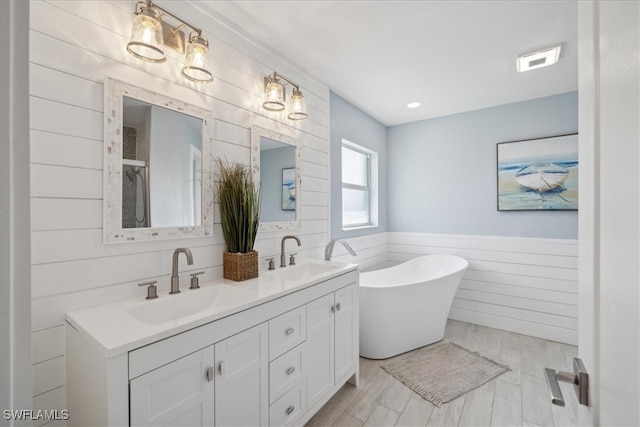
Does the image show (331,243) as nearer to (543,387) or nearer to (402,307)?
(402,307)

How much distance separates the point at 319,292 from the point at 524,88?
2.83 meters

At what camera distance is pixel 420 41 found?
6.74 feet

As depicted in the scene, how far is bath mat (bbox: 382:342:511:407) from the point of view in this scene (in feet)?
6.97

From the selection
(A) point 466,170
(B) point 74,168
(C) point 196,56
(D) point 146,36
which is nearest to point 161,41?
(D) point 146,36

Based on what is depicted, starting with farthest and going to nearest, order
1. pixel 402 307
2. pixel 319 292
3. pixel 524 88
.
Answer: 1. pixel 524 88
2. pixel 402 307
3. pixel 319 292

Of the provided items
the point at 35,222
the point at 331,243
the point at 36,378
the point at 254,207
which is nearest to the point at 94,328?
the point at 36,378

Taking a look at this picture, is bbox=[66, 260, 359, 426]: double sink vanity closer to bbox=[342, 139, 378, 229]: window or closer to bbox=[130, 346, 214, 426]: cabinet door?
bbox=[130, 346, 214, 426]: cabinet door

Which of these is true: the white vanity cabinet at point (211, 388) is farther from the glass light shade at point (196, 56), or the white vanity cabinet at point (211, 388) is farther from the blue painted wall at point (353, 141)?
the blue painted wall at point (353, 141)

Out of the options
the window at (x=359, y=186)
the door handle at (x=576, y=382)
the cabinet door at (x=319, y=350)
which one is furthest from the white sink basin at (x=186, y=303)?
the window at (x=359, y=186)

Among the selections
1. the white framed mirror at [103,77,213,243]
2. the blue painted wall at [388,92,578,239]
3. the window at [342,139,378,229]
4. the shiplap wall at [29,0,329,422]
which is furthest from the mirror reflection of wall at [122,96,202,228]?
the blue painted wall at [388,92,578,239]

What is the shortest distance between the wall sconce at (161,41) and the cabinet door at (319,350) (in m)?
1.45

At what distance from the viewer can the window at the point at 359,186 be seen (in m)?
3.37

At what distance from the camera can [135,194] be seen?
1.40 metres

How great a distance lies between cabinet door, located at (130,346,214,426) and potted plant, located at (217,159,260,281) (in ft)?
2.08
